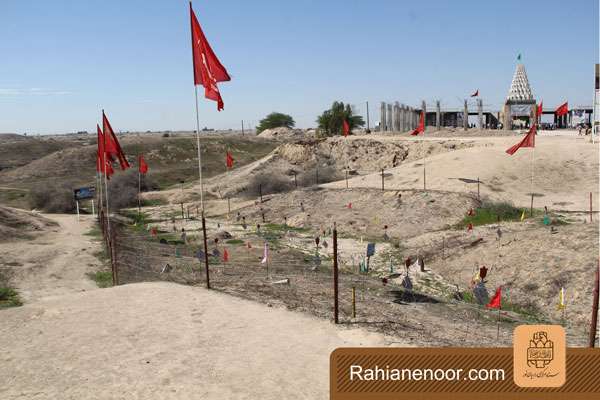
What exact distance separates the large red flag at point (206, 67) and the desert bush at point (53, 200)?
30.5 metres

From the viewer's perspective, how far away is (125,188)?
43281 mm

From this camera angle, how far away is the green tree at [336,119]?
6669 centimetres

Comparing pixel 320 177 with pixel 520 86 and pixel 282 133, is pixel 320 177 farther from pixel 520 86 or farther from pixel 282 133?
pixel 282 133

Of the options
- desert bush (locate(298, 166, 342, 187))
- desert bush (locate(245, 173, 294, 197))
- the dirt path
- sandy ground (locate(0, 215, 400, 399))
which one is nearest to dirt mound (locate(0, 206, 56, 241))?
the dirt path

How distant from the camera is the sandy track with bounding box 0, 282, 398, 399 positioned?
8.34 metres

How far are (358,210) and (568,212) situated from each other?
10624mm

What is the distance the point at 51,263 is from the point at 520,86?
2634 inches

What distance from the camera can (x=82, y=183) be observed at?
5047 cm

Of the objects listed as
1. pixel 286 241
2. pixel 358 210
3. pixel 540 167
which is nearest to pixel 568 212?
pixel 540 167

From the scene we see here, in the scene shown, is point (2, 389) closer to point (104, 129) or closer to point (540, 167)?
point (104, 129)

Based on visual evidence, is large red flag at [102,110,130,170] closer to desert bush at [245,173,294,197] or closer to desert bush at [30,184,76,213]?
desert bush at [245,173,294,197]

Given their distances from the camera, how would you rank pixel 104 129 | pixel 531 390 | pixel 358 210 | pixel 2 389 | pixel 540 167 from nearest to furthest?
pixel 531 390 → pixel 2 389 → pixel 104 129 → pixel 358 210 → pixel 540 167

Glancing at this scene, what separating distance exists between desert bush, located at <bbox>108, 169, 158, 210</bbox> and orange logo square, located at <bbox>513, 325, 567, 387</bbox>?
37.3 metres

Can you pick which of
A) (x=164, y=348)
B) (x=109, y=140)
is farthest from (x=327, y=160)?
(x=164, y=348)
